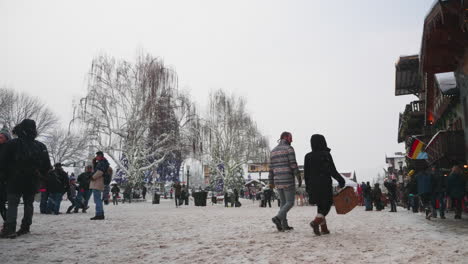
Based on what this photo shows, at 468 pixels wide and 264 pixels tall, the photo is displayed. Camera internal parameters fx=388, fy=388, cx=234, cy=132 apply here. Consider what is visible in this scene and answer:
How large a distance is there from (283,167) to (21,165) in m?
4.60

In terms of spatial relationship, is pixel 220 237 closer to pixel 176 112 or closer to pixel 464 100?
pixel 464 100

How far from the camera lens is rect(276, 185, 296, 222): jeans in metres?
7.19

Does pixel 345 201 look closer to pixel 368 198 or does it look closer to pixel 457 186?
pixel 457 186

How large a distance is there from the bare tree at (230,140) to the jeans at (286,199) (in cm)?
3548

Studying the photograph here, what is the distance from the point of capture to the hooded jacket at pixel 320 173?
22.0 ft

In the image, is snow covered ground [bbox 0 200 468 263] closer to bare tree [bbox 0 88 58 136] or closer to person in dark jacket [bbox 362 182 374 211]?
person in dark jacket [bbox 362 182 374 211]

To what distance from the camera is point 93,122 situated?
93.8 ft

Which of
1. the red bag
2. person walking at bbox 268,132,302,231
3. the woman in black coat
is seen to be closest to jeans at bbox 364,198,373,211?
the red bag

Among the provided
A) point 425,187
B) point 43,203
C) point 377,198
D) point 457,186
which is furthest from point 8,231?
point 377,198

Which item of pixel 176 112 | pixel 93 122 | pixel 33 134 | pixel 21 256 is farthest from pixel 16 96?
pixel 21 256

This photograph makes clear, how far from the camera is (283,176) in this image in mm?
7324

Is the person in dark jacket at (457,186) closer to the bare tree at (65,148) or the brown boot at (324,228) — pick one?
the brown boot at (324,228)

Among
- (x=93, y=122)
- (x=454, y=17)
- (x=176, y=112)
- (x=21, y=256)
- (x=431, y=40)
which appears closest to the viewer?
(x=21, y=256)

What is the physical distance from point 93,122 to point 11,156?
907 inches
